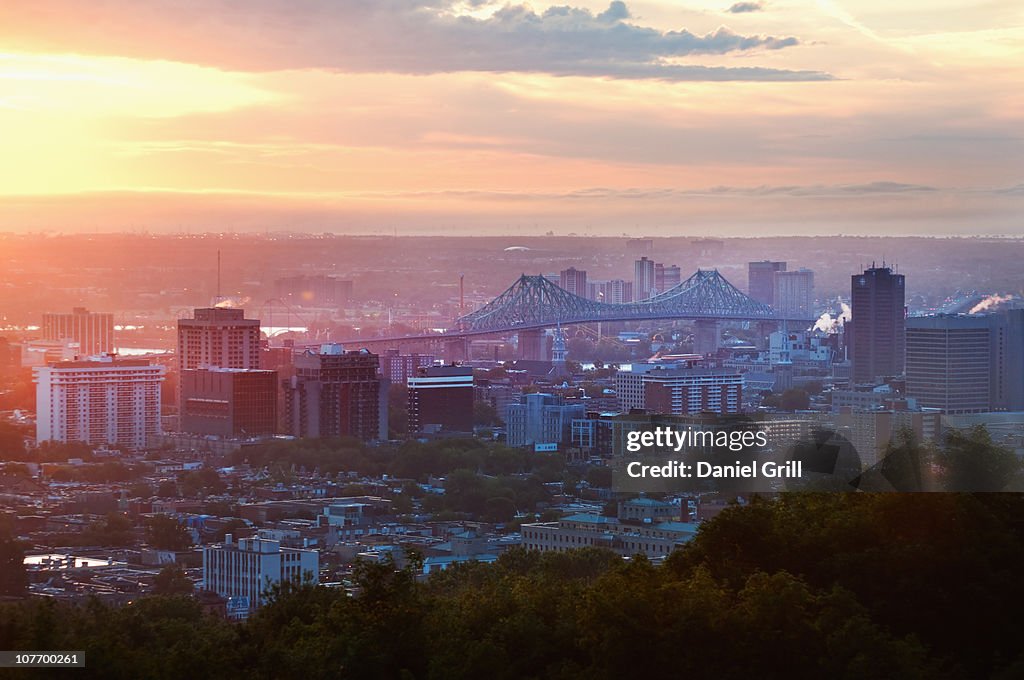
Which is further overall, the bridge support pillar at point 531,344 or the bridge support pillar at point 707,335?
the bridge support pillar at point 531,344

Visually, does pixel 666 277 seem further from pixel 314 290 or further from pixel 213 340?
pixel 213 340

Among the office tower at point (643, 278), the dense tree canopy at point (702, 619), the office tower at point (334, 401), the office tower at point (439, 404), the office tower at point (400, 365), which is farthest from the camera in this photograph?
the office tower at point (643, 278)

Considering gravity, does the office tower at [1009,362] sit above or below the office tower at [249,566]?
above

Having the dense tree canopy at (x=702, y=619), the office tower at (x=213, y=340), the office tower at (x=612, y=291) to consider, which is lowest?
the dense tree canopy at (x=702, y=619)

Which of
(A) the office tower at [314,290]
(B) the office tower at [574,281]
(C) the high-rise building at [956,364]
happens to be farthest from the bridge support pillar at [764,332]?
(C) the high-rise building at [956,364]

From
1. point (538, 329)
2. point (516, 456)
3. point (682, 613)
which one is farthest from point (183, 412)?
point (682, 613)

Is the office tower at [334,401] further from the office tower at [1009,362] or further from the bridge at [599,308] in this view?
the bridge at [599,308]

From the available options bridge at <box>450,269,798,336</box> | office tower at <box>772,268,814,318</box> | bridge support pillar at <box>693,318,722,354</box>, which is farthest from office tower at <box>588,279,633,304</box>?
office tower at <box>772,268,814,318</box>

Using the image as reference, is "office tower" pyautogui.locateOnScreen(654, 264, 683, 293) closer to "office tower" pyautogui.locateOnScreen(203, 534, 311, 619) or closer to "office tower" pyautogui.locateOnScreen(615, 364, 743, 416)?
"office tower" pyautogui.locateOnScreen(615, 364, 743, 416)

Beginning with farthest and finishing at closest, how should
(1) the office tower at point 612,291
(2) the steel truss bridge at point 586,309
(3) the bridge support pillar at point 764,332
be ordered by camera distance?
(1) the office tower at point 612,291
(2) the steel truss bridge at point 586,309
(3) the bridge support pillar at point 764,332
